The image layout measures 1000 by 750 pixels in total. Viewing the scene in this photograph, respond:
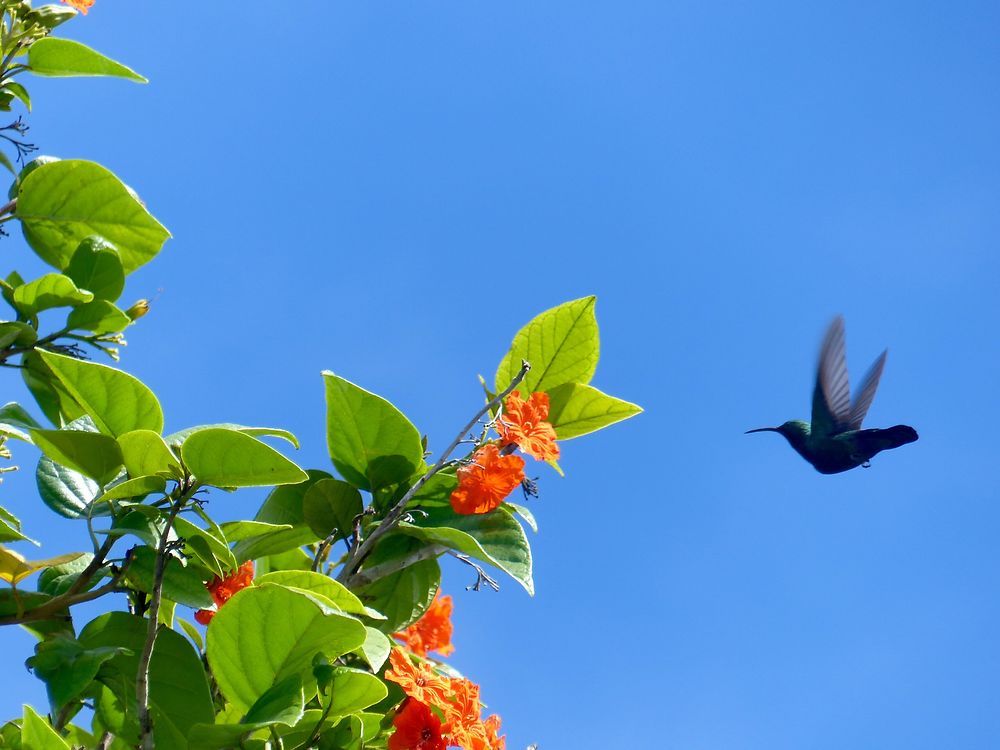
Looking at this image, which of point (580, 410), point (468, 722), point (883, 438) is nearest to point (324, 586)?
point (468, 722)

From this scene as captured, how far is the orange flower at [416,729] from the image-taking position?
2057 millimetres

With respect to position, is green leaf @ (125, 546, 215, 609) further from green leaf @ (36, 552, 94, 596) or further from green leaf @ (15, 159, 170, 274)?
green leaf @ (15, 159, 170, 274)

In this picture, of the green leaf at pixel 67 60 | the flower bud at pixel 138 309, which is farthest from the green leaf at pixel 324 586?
the green leaf at pixel 67 60

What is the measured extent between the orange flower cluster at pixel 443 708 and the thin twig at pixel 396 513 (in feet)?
0.63

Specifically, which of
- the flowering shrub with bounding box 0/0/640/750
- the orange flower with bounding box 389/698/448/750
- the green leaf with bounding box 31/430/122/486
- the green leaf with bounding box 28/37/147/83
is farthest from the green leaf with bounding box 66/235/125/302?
the orange flower with bounding box 389/698/448/750

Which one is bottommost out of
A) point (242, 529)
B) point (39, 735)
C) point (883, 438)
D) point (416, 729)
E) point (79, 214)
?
point (39, 735)

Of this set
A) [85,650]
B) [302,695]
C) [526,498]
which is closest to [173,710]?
[85,650]

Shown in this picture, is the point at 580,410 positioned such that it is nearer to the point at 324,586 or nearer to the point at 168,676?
the point at 324,586

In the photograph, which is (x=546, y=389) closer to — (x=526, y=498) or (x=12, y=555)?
(x=526, y=498)

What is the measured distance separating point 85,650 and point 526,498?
953mm

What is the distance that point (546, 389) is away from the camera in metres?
2.33

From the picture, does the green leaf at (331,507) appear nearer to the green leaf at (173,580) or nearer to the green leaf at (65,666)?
the green leaf at (173,580)

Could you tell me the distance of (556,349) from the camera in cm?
230

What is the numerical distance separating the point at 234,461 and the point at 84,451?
12.7 inches
